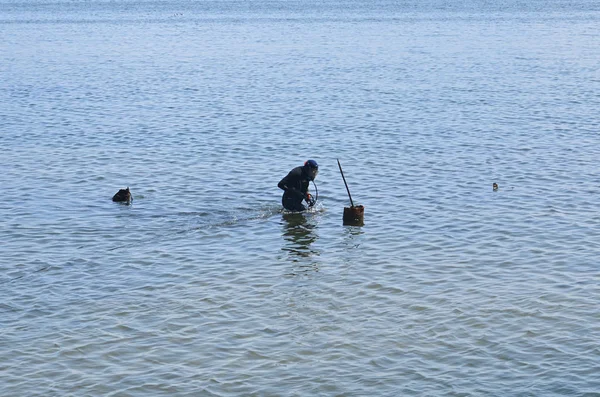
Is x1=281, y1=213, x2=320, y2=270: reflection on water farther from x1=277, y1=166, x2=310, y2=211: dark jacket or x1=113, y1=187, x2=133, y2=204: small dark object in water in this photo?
x1=113, y1=187, x2=133, y2=204: small dark object in water

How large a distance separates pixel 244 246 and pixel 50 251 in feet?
14.5

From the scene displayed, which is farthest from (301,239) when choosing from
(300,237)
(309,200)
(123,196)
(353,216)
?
(123,196)

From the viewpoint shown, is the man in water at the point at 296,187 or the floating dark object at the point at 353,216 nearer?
the floating dark object at the point at 353,216

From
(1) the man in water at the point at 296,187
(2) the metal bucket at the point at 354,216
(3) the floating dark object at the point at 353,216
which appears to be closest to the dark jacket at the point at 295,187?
(1) the man in water at the point at 296,187

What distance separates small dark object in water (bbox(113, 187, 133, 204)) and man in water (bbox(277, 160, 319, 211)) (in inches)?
176

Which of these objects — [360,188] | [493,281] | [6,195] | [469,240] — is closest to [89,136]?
[6,195]

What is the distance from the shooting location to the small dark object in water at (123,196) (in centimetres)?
2519

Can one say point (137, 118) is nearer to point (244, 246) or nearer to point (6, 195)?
point (6, 195)

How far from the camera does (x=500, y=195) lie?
2605 cm

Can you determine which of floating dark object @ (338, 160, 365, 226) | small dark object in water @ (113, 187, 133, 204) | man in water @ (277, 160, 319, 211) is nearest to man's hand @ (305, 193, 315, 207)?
man in water @ (277, 160, 319, 211)

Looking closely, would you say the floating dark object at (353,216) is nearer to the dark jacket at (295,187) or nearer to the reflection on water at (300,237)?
the reflection on water at (300,237)

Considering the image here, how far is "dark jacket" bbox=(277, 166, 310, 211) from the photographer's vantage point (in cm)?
2306

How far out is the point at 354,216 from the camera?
22578mm

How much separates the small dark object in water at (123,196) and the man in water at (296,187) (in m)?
4.48
